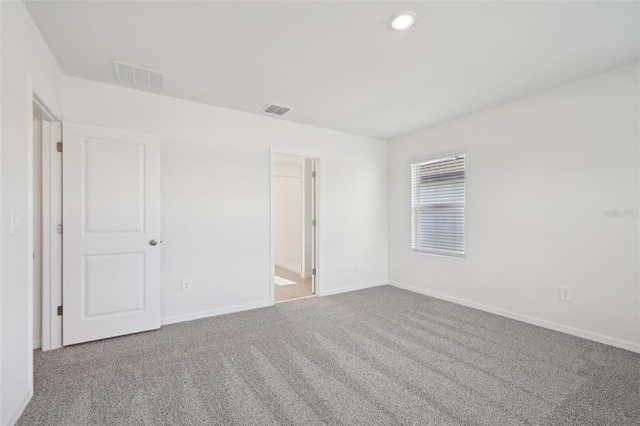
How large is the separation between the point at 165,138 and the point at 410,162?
3.36m

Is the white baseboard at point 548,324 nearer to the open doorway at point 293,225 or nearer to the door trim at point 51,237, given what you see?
the open doorway at point 293,225

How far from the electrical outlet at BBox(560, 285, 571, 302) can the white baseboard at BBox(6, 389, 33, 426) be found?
4358 mm

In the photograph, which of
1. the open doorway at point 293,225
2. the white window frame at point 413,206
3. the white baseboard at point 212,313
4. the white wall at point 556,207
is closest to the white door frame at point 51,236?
the white baseboard at point 212,313

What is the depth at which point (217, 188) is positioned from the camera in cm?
349

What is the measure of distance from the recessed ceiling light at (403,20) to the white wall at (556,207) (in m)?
2.05

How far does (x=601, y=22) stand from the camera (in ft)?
6.57

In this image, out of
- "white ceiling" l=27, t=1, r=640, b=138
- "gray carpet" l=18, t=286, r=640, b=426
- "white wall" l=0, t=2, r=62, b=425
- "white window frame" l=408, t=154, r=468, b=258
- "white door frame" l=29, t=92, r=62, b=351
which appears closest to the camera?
"white wall" l=0, t=2, r=62, b=425

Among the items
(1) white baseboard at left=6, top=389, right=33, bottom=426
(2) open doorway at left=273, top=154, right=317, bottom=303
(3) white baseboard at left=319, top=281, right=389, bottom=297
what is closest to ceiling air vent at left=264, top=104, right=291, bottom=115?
(2) open doorway at left=273, top=154, right=317, bottom=303

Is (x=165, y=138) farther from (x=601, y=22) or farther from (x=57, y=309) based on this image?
(x=601, y=22)

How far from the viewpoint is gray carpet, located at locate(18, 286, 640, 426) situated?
5.73ft

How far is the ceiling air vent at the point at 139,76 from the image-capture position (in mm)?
2602

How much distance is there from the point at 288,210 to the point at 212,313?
3.44 meters

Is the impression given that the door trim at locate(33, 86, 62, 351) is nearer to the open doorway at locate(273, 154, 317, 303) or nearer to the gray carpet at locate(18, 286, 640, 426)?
the gray carpet at locate(18, 286, 640, 426)

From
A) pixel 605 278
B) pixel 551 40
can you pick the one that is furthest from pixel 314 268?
pixel 551 40
